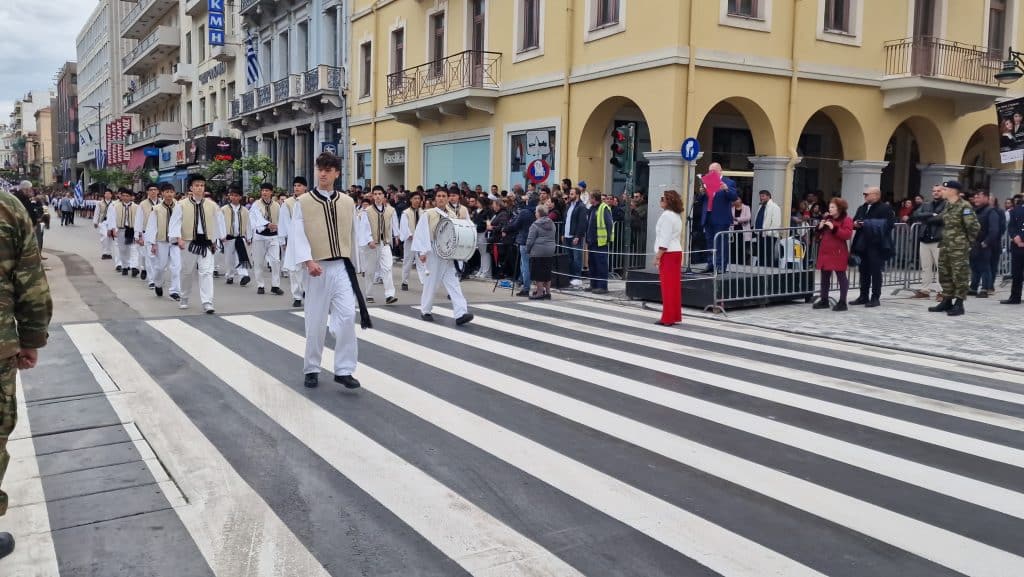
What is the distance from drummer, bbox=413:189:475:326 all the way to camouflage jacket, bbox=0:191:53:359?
7.54m

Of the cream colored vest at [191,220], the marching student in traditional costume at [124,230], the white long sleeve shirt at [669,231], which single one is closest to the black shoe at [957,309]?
the white long sleeve shirt at [669,231]

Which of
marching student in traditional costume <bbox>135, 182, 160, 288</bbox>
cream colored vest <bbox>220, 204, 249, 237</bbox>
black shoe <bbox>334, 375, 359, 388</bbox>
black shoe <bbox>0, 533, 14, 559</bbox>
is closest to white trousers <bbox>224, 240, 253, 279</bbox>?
cream colored vest <bbox>220, 204, 249, 237</bbox>

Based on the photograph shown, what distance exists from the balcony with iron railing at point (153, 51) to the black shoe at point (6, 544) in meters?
52.4

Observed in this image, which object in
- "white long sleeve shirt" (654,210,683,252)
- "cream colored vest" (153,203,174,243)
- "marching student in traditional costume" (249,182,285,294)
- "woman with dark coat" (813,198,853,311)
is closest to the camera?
"white long sleeve shirt" (654,210,683,252)

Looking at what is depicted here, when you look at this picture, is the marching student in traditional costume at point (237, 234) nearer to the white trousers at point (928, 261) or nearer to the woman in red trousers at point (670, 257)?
the woman in red trousers at point (670, 257)

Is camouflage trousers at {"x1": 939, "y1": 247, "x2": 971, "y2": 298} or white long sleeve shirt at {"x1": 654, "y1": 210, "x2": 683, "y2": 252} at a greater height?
white long sleeve shirt at {"x1": 654, "y1": 210, "x2": 683, "y2": 252}

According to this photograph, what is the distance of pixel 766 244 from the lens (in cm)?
1344

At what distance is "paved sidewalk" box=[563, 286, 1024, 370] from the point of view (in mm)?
9969

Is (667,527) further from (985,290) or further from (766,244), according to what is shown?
(985,290)

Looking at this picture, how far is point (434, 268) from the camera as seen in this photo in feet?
39.0

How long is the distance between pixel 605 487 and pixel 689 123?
13.7m

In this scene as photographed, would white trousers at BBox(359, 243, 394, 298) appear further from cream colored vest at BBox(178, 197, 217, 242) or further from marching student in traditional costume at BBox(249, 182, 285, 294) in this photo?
cream colored vest at BBox(178, 197, 217, 242)

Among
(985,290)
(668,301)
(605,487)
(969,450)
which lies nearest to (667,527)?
(605,487)

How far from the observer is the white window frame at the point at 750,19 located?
1773cm
